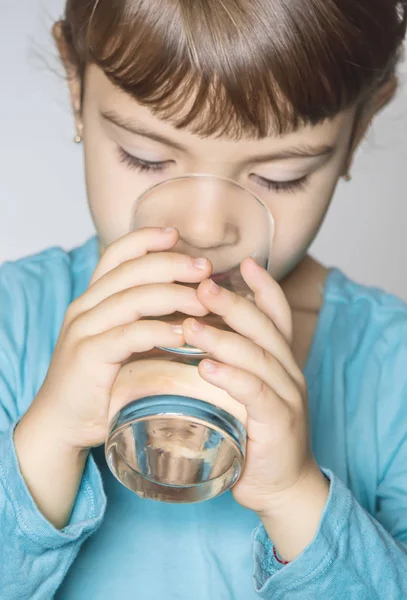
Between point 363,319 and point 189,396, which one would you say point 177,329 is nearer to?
point 189,396

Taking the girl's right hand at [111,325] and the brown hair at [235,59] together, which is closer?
the girl's right hand at [111,325]

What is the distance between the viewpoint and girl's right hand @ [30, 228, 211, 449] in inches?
25.6

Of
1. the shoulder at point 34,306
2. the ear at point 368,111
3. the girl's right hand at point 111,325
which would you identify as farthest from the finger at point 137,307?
the ear at point 368,111

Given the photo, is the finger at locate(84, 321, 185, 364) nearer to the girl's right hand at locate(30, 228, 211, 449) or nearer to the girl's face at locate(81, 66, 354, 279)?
the girl's right hand at locate(30, 228, 211, 449)

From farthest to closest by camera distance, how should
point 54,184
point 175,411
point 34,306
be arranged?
point 54,184 < point 34,306 < point 175,411

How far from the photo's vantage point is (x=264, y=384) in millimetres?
675

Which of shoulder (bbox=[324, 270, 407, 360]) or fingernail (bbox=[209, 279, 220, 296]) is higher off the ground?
fingernail (bbox=[209, 279, 220, 296])

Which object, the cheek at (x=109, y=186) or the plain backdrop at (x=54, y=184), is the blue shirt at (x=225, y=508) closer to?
the cheek at (x=109, y=186)


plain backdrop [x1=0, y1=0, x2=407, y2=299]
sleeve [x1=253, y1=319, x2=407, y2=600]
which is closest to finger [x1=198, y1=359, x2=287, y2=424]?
sleeve [x1=253, y1=319, x2=407, y2=600]

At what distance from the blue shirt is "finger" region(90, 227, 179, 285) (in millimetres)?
182

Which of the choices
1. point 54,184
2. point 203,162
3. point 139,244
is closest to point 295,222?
point 203,162

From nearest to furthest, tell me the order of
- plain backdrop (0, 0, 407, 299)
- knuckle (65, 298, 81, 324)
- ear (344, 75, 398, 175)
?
knuckle (65, 298, 81, 324)
ear (344, 75, 398, 175)
plain backdrop (0, 0, 407, 299)

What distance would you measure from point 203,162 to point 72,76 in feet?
0.92

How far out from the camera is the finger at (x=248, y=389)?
24.9 inches
